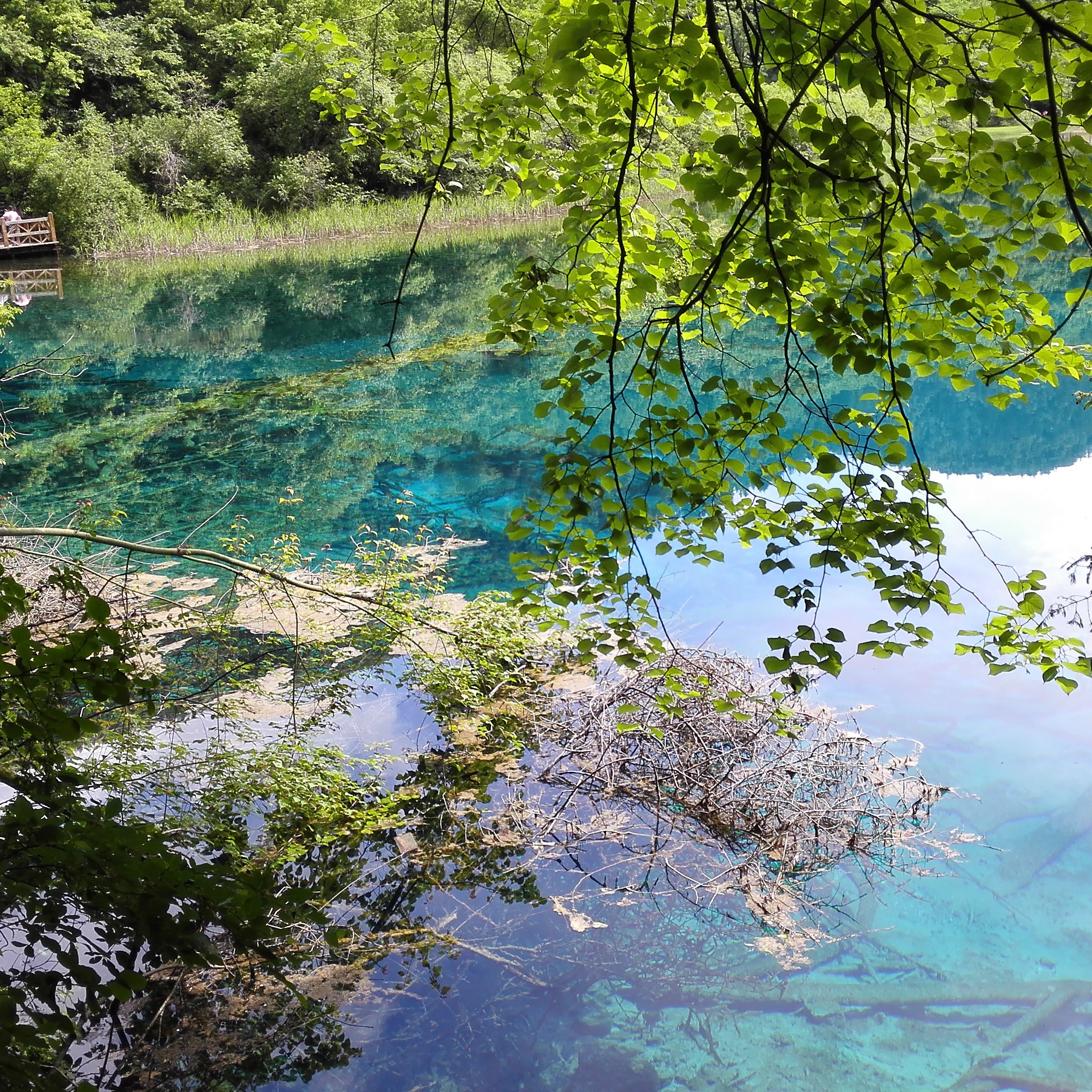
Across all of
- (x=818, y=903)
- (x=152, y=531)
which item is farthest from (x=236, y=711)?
(x=152, y=531)

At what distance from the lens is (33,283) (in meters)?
22.2

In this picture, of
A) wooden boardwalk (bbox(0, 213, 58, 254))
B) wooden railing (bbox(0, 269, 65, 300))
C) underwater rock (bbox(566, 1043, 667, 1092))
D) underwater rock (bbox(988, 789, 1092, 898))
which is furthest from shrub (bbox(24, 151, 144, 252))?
underwater rock (bbox(566, 1043, 667, 1092))

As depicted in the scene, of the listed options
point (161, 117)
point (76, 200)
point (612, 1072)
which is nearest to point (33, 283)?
point (76, 200)

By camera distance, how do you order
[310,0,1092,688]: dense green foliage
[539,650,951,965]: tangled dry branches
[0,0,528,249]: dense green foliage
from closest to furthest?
[310,0,1092,688]: dense green foliage
[539,650,951,965]: tangled dry branches
[0,0,528,249]: dense green foliage

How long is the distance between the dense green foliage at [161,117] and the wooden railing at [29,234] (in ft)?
2.39

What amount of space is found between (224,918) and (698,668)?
3708mm

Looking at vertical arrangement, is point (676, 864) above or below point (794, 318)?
below

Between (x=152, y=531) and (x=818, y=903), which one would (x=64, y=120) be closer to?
(x=152, y=531)

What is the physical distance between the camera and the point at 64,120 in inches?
1200

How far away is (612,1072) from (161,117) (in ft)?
110

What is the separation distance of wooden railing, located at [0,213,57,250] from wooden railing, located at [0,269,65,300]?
4.08 ft

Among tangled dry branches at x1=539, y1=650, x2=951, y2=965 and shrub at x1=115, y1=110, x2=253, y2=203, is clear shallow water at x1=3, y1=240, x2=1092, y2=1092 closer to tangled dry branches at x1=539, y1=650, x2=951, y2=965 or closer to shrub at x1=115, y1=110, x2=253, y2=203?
tangled dry branches at x1=539, y1=650, x2=951, y2=965

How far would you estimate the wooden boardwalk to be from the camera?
25062 mm

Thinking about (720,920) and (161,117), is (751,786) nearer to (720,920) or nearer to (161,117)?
(720,920)
